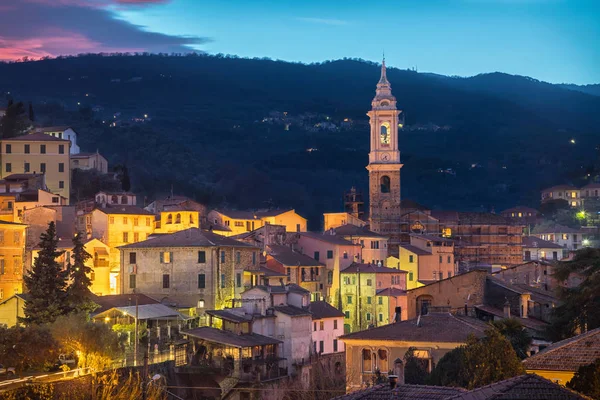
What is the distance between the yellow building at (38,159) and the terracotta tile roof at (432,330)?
1708 inches

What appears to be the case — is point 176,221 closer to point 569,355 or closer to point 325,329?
point 325,329

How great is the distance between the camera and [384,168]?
376 ft

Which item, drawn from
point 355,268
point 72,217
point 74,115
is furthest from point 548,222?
point 72,217

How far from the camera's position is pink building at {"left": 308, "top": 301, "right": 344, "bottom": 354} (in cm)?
6706

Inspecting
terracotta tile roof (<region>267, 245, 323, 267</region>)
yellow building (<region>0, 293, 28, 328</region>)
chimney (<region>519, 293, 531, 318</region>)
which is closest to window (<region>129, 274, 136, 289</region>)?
yellow building (<region>0, 293, 28, 328</region>)

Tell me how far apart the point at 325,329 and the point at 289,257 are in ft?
50.1

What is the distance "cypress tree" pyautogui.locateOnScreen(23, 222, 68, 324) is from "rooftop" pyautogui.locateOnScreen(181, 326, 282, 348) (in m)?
6.09

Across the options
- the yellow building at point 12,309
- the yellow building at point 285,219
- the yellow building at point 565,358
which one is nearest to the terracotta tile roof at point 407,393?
the yellow building at point 565,358

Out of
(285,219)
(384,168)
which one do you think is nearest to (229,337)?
(285,219)

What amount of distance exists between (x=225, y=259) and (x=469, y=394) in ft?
154

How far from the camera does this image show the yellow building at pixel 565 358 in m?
33.6

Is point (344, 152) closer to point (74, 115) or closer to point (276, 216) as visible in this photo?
point (74, 115)

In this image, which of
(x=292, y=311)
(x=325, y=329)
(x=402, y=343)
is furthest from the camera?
(x=325, y=329)

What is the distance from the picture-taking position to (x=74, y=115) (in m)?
145
